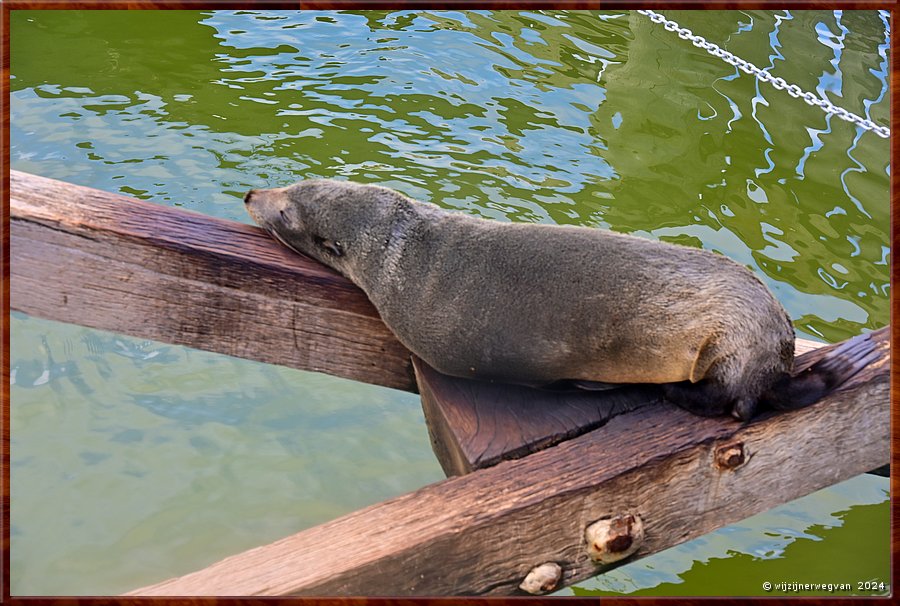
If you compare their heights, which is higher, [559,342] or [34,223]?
[34,223]

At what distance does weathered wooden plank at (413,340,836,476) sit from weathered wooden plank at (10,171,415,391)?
1.10 ft

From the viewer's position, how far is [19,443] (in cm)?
386

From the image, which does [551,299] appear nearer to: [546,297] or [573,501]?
[546,297]

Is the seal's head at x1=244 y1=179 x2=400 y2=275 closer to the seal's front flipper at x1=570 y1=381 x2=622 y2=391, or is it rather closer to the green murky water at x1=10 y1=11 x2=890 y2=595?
the seal's front flipper at x1=570 y1=381 x2=622 y2=391

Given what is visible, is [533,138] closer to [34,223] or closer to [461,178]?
[461,178]

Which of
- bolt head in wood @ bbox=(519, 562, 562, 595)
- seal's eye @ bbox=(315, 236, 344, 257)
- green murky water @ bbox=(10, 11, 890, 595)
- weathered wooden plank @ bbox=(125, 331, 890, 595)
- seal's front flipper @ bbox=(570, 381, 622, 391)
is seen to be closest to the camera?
weathered wooden plank @ bbox=(125, 331, 890, 595)

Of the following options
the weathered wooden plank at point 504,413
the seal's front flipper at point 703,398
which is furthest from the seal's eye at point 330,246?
the seal's front flipper at point 703,398

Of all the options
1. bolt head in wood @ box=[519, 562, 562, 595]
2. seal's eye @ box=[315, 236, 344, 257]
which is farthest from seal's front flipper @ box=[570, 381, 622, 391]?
seal's eye @ box=[315, 236, 344, 257]

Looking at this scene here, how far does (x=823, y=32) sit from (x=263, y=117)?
470 centimetres

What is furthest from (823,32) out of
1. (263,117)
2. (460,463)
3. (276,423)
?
(460,463)

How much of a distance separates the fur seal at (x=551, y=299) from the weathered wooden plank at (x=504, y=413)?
6 cm

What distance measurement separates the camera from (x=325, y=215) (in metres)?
3.01

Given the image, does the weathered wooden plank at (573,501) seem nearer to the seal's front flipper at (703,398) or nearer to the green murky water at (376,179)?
the seal's front flipper at (703,398)

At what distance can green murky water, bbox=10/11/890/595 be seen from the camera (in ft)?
12.4
